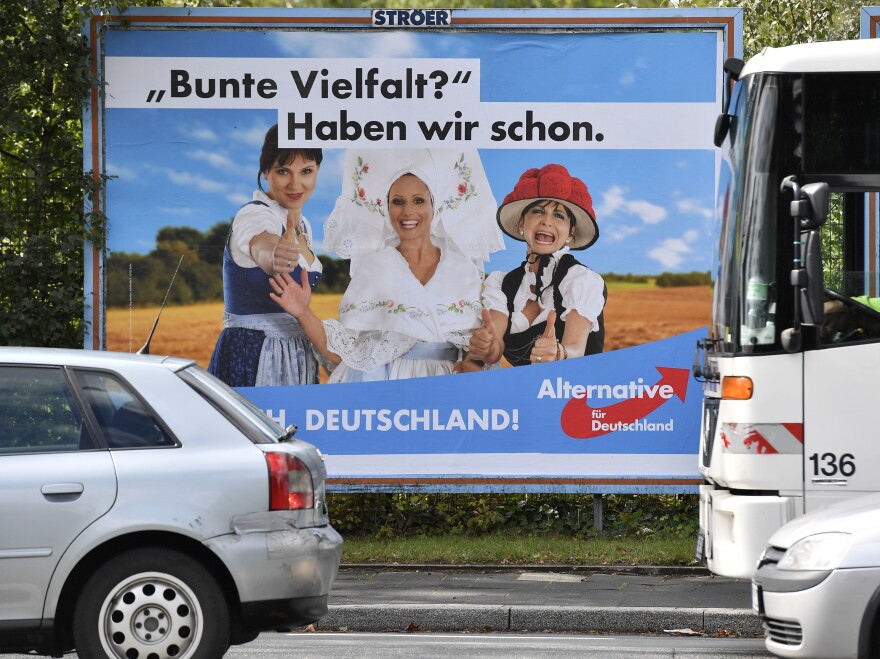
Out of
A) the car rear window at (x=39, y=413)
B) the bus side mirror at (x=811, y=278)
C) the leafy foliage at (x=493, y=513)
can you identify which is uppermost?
the bus side mirror at (x=811, y=278)

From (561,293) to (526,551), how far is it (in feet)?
7.15

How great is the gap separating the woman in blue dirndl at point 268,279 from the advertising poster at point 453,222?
19 millimetres

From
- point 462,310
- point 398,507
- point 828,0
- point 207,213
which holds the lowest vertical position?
point 398,507

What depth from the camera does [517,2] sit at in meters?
45.7

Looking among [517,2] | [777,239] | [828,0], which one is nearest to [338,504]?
[777,239]

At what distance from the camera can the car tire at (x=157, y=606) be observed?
5840mm

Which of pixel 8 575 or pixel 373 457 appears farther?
pixel 373 457

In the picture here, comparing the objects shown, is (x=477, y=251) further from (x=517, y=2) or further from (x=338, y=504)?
(x=517, y=2)

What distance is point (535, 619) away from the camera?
8.57 m

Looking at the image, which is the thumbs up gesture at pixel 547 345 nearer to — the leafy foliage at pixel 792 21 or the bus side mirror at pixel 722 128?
the bus side mirror at pixel 722 128

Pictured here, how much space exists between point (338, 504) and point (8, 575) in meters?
6.37

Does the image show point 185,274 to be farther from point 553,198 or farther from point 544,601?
point 544,601

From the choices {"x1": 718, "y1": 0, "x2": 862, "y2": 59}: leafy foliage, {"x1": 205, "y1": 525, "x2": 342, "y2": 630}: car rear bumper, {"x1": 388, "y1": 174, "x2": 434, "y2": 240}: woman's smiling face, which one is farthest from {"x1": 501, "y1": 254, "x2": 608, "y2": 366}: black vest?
{"x1": 718, "y1": 0, "x2": 862, "y2": 59}: leafy foliage

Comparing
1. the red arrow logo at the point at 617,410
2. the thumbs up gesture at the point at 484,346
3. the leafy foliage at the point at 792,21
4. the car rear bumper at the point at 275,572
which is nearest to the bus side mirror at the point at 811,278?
the car rear bumper at the point at 275,572
